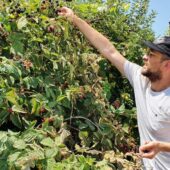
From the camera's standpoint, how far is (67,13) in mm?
2615

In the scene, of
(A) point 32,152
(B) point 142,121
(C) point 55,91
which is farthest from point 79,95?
(A) point 32,152

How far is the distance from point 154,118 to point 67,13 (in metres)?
0.70

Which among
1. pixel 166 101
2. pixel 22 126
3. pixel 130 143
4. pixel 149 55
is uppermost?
pixel 149 55

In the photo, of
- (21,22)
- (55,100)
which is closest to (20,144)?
(55,100)

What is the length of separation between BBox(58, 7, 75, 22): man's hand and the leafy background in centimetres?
3

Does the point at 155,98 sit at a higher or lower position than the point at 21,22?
lower

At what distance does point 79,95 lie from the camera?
8.46 ft

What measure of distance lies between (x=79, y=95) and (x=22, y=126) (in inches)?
15.3

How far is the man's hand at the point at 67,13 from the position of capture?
2610 millimetres

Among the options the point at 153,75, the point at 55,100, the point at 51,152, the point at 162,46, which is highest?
the point at 162,46

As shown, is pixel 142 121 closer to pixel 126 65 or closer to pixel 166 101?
pixel 166 101

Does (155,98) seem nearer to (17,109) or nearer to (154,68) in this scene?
(154,68)

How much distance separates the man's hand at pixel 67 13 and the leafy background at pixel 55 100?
0.03 metres

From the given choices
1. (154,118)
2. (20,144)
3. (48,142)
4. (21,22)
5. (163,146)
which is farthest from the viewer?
(154,118)
